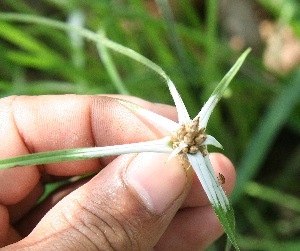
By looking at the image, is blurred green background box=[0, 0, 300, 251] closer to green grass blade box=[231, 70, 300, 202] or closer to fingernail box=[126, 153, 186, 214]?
green grass blade box=[231, 70, 300, 202]

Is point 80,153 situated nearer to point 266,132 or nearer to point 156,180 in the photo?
point 156,180

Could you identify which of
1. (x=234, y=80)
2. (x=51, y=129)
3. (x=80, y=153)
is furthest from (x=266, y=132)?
(x=80, y=153)

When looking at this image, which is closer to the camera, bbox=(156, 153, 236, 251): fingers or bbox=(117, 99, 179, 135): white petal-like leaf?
bbox=(117, 99, 179, 135): white petal-like leaf

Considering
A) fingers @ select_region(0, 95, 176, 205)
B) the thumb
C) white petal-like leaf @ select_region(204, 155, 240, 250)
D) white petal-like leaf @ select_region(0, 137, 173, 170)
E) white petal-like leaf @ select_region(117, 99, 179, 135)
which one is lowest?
→ white petal-like leaf @ select_region(204, 155, 240, 250)

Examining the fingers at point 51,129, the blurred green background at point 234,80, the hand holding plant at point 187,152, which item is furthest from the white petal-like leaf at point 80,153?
the blurred green background at point 234,80

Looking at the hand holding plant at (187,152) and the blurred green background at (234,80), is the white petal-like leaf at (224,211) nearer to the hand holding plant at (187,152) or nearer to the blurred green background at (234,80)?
the hand holding plant at (187,152)

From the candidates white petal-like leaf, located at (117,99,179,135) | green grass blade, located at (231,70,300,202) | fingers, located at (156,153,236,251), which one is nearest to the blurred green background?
green grass blade, located at (231,70,300,202)
